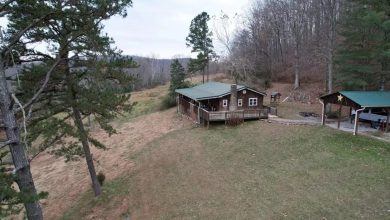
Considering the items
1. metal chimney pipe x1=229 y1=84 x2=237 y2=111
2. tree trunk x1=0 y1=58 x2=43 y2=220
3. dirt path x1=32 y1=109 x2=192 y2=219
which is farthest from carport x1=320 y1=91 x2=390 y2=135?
tree trunk x1=0 y1=58 x2=43 y2=220

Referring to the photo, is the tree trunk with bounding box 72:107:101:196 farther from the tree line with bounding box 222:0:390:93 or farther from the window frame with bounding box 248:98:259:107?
the tree line with bounding box 222:0:390:93

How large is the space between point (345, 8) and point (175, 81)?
21019 mm

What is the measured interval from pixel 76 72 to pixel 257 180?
1107 centimetres

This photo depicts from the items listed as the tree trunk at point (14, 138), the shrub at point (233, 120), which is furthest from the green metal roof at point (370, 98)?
the tree trunk at point (14, 138)

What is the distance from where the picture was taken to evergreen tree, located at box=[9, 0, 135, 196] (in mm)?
10773

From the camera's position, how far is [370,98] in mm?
21219

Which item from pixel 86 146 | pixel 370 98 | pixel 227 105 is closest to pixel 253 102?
pixel 227 105

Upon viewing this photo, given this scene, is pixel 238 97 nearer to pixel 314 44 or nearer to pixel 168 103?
pixel 168 103

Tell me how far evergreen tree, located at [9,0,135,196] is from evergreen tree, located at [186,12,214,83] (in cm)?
2945

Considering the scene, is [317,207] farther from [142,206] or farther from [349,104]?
[349,104]

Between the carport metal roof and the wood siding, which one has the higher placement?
the carport metal roof

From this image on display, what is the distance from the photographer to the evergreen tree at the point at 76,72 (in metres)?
10.8

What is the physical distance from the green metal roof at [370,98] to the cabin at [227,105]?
25.4 ft

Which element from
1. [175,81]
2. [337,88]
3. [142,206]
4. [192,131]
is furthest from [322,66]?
[142,206]
